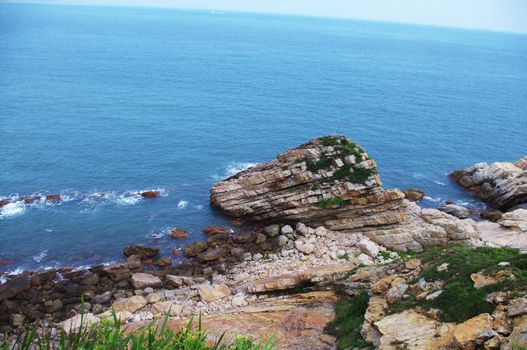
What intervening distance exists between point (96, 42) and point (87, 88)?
83.4 metres

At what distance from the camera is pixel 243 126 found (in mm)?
91188

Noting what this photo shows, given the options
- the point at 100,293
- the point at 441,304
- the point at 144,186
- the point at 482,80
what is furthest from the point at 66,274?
the point at 482,80

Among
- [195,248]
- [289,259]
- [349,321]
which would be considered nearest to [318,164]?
[289,259]

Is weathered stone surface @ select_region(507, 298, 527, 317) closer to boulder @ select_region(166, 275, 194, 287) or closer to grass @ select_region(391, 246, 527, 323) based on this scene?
grass @ select_region(391, 246, 527, 323)

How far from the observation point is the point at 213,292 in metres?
42.2

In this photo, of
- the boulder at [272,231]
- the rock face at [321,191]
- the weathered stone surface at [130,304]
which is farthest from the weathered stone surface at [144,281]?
the rock face at [321,191]

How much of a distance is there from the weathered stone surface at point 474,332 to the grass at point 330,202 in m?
33.1

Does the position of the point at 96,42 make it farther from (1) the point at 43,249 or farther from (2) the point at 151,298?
(2) the point at 151,298

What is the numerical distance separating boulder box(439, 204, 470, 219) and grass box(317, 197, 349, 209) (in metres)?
17.9

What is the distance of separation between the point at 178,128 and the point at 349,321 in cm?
6421

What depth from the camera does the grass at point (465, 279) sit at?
76.9 feet

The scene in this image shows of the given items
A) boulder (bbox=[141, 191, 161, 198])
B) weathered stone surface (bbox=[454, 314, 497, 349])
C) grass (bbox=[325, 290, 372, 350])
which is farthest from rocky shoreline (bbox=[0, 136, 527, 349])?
boulder (bbox=[141, 191, 161, 198])

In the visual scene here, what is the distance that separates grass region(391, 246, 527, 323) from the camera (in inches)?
923

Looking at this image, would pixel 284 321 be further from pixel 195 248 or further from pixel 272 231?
pixel 272 231
